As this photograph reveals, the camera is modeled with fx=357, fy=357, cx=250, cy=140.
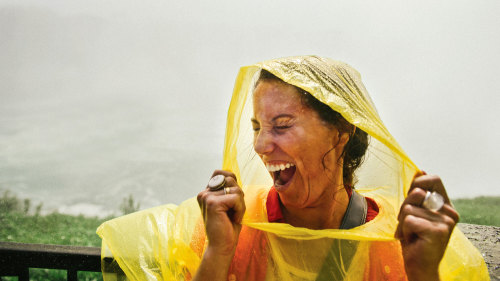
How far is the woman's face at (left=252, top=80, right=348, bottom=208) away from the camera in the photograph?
113 cm

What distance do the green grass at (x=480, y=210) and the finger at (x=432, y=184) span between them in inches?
97.5

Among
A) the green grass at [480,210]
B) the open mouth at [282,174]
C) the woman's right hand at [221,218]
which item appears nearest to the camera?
the woman's right hand at [221,218]

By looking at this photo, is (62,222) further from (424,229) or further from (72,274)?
(424,229)

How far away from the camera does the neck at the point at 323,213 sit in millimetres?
1275

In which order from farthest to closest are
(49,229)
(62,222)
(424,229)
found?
1. (62,222)
2. (49,229)
3. (424,229)

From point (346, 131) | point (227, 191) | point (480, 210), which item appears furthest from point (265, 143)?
point (480, 210)

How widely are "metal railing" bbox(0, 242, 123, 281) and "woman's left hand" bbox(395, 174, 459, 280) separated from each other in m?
1.28

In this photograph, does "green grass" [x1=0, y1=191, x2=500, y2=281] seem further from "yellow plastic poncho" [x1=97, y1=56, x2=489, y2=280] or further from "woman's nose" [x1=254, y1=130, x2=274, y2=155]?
"woman's nose" [x1=254, y1=130, x2=274, y2=155]

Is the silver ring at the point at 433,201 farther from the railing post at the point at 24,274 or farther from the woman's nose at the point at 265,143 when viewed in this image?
the railing post at the point at 24,274

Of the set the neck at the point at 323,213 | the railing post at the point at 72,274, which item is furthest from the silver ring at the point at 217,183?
the railing post at the point at 72,274

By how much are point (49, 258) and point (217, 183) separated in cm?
100

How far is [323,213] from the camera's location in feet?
4.19

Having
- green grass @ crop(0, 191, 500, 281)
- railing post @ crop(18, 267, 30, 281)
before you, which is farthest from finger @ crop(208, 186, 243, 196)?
green grass @ crop(0, 191, 500, 281)

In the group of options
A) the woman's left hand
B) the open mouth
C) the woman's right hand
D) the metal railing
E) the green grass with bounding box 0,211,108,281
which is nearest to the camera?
the woman's left hand
